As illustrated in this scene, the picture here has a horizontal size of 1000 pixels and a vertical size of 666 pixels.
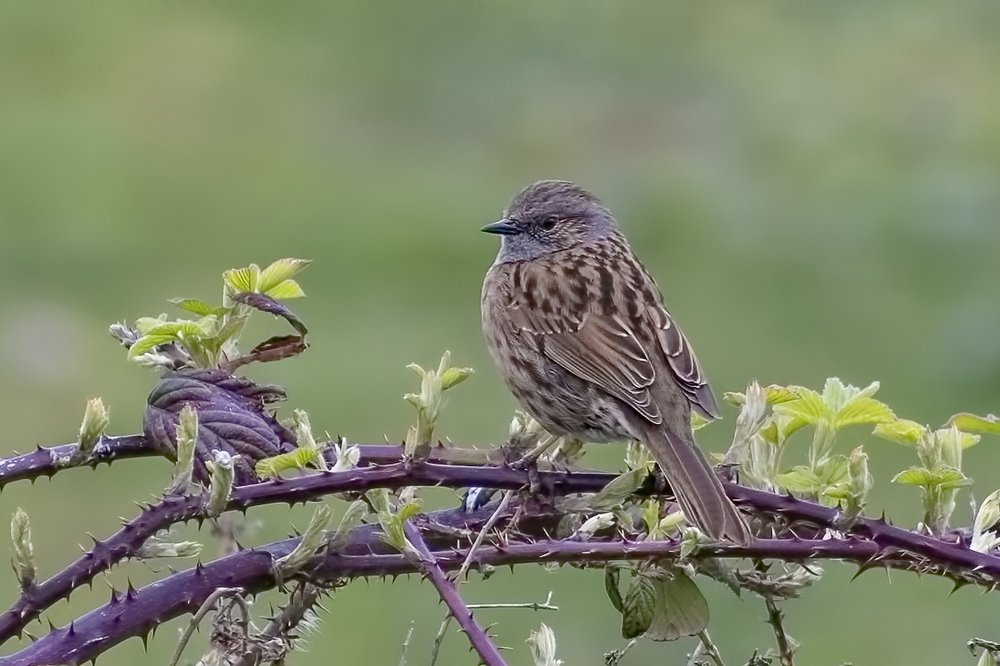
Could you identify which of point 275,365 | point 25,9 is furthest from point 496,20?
point 275,365

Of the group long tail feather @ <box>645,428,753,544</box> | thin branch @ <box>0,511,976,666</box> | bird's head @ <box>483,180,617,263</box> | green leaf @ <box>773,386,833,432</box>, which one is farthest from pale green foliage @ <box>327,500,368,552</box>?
bird's head @ <box>483,180,617,263</box>

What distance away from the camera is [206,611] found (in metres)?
2.32

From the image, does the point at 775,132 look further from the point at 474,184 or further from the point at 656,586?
the point at 656,586

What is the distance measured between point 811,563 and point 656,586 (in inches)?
10.1

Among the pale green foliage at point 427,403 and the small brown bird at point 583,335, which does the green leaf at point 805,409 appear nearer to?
the pale green foliage at point 427,403

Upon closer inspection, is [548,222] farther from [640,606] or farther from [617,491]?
[640,606]

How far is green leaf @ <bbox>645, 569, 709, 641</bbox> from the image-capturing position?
2.58 meters

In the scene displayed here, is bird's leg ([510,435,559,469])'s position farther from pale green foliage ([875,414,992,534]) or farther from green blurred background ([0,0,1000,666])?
green blurred background ([0,0,1000,666])

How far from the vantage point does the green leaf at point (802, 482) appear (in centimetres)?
264

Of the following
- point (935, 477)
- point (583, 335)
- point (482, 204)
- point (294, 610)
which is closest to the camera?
point (294, 610)

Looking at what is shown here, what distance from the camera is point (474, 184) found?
14.1 meters

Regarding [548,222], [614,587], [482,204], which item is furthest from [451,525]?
[482,204]

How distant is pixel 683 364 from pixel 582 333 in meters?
0.34

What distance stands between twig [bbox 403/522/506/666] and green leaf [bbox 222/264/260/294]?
0.58 metres
